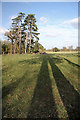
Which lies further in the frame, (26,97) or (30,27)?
(30,27)

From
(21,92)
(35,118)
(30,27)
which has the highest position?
(30,27)

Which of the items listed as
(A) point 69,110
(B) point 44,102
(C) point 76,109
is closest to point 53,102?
(B) point 44,102

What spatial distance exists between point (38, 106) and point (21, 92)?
5.01ft

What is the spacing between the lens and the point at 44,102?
12.3ft

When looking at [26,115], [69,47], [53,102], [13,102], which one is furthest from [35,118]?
[69,47]

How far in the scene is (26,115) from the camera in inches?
121

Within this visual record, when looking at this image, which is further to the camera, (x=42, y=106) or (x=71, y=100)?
(x=71, y=100)

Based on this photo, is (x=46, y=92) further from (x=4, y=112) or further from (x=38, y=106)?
(x=4, y=112)

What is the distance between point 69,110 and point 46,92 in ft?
5.22

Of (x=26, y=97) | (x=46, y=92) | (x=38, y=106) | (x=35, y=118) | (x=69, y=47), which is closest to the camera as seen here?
(x=35, y=118)

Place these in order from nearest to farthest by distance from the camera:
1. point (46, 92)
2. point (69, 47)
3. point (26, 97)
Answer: point (26, 97)
point (46, 92)
point (69, 47)

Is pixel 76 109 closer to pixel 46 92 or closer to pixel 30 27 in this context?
pixel 46 92

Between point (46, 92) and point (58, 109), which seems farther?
point (46, 92)

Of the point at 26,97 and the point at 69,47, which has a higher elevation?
the point at 69,47
